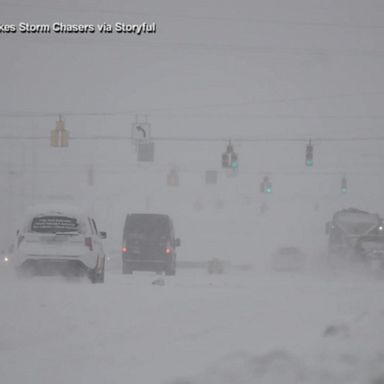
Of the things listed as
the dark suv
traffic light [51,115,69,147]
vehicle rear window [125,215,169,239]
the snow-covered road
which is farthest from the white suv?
traffic light [51,115,69,147]

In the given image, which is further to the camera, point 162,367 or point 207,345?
point 207,345

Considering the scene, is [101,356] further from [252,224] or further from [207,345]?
[252,224]

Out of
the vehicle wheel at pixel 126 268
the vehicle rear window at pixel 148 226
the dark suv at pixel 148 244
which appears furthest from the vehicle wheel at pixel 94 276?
the vehicle wheel at pixel 126 268

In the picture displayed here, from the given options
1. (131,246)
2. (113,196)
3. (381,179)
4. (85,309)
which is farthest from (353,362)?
(381,179)

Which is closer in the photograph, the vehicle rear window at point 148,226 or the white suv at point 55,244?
the white suv at point 55,244

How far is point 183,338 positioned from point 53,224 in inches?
331

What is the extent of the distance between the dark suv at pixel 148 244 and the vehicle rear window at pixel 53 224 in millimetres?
11151

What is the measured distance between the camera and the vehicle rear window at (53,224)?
650 inches

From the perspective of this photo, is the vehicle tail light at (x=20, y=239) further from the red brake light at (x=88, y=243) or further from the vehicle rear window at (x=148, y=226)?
the vehicle rear window at (x=148, y=226)

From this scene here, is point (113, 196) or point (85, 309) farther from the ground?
point (85, 309)

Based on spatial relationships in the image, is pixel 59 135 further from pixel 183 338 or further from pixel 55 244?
pixel 183 338

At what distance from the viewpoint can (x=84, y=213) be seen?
56.3 feet

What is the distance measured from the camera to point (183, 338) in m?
8.64

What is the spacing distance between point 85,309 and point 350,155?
477 ft
